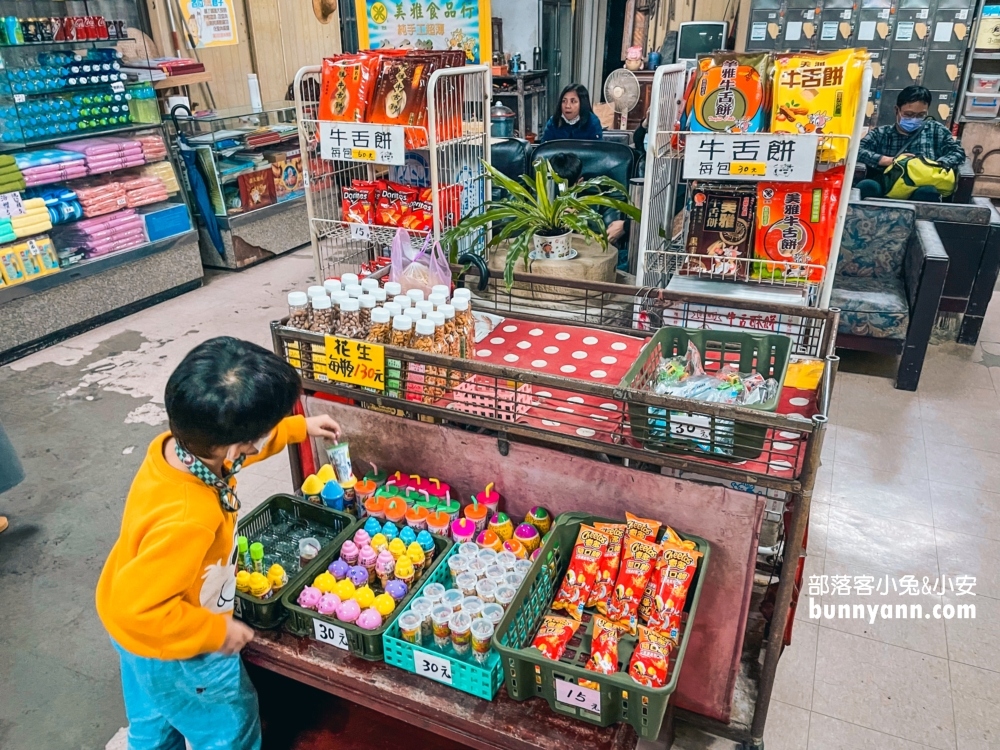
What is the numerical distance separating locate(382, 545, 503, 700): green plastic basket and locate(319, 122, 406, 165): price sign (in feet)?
7.04

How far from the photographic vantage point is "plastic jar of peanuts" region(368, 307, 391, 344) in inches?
72.0

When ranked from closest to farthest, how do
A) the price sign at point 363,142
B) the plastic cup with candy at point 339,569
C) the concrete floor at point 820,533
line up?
the plastic cup with candy at point 339,569
the concrete floor at point 820,533
the price sign at point 363,142

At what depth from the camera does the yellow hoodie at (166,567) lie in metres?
1.33

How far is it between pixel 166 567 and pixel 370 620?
0.44 meters

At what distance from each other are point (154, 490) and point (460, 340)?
818 mm

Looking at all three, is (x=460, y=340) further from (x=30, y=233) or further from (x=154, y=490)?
(x=30, y=233)

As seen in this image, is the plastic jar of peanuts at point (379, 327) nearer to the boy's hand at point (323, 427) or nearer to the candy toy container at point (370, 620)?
the boy's hand at point (323, 427)

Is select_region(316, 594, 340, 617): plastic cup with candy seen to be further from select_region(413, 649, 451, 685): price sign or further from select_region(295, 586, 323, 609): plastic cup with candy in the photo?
select_region(413, 649, 451, 685): price sign

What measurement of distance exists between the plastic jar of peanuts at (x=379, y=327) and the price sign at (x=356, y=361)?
0.05m

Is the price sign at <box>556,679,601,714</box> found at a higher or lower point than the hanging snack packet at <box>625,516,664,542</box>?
lower

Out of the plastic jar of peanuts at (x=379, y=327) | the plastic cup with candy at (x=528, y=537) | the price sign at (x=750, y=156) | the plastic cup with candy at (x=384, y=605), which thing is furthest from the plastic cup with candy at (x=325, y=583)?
the price sign at (x=750, y=156)

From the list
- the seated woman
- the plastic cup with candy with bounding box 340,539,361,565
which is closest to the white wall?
the seated woman

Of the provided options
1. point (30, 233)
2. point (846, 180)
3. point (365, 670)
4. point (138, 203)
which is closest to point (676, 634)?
point (365, 670)

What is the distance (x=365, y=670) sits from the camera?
158 centimetres
